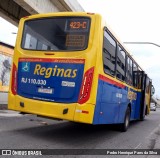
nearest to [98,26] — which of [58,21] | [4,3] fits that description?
Answer: [58,21]

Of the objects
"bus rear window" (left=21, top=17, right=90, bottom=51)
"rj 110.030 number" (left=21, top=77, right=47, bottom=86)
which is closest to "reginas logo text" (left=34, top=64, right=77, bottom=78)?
"rj 110.030 number" (left=21, top=77, right=47, bottom=86)

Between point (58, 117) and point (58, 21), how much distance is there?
8.57 ft

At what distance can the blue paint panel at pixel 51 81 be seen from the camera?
329 inches

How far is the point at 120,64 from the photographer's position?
10.8 metres

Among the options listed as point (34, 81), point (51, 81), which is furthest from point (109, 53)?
point (34, 81)

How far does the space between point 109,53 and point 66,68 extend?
1.51 m

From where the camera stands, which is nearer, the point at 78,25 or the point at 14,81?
the point at 78,25

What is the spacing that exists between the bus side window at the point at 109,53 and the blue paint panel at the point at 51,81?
0.94 meters

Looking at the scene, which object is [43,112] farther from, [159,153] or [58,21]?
[159,153]

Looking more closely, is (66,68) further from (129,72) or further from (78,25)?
(129,72)

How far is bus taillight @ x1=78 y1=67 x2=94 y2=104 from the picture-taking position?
8.20m

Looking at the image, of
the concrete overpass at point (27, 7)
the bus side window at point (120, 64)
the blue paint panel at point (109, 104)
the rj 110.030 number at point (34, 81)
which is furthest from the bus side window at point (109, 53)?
the concrete overpass at point (27, 7)

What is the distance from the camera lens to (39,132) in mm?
10016

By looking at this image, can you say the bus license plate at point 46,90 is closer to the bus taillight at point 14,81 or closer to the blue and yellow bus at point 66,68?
the blue and yellow bus at point 66,68
